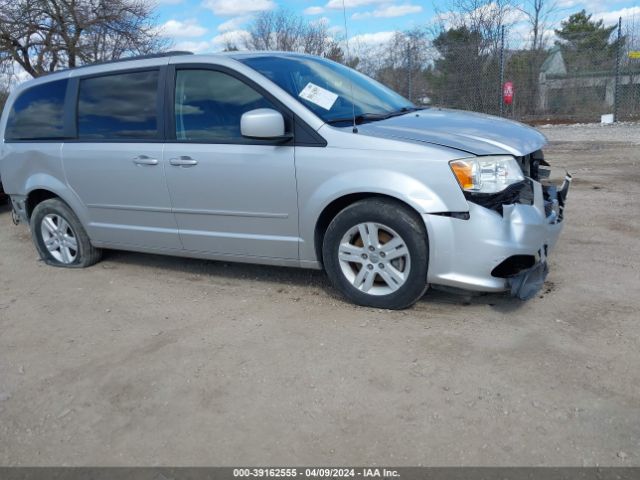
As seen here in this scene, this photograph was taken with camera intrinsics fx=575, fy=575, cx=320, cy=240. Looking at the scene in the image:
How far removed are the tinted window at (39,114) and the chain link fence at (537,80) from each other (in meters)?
11.8

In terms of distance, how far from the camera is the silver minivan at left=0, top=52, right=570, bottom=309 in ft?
11.6

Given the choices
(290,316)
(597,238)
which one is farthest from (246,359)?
(597,238)

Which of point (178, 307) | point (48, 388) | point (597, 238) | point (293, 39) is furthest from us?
point (293, 39)

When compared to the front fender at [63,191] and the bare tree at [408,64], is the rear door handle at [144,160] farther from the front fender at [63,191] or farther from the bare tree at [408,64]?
the bare tree at [408,64]

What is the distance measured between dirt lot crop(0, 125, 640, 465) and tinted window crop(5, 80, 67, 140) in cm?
152

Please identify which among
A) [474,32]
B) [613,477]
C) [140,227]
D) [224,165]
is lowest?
[613,477]

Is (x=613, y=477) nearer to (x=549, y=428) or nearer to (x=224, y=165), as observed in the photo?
(x=549, y=428)

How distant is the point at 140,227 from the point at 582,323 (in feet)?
11.3

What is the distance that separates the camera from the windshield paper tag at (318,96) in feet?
13.2

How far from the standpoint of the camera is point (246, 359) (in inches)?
133

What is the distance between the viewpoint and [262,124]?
3775 mm

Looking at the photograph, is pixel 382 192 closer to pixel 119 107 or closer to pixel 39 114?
pixel 119 107

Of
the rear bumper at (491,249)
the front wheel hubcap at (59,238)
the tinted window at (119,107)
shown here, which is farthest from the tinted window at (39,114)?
the rear bumper at (491,249)

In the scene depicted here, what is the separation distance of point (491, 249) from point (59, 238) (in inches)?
162
